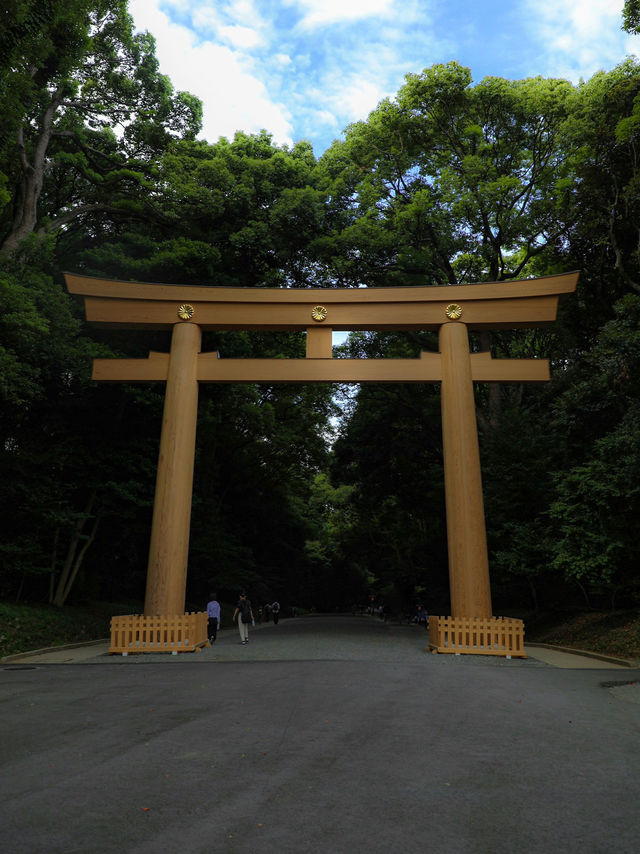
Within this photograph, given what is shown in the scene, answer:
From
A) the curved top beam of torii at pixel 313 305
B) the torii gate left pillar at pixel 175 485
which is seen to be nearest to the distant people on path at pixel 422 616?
the curved top beam of torii at pixel 313 305

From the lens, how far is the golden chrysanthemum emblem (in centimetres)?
1512

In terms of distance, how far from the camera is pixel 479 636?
12273 millimetres

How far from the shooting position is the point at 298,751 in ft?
15.3

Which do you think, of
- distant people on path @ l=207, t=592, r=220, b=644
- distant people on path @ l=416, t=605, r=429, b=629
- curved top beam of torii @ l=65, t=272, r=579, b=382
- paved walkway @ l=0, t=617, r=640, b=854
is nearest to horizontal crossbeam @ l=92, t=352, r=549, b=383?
curved top beam of torii @ l=65, t=272, r=579, b=382

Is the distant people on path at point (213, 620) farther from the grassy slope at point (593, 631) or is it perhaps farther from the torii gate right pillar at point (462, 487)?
the grassy slope at point (593, 631)

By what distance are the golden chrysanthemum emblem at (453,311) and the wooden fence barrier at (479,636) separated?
24.8ft

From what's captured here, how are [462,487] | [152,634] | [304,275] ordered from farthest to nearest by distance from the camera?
[304,275], [462,487], [152,634]

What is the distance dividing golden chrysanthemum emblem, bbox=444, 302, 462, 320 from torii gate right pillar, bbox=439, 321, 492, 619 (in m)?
0.17

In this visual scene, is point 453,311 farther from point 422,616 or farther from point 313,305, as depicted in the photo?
point 422,616

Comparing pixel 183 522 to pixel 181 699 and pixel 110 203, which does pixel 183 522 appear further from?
pixel 110 203

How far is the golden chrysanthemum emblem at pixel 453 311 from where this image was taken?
15.1 metres

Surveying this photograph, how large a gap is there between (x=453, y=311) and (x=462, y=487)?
15.5ft

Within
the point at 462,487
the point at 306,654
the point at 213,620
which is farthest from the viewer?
the point at 213,620

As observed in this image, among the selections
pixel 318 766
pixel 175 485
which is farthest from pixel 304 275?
pixel 318 766
